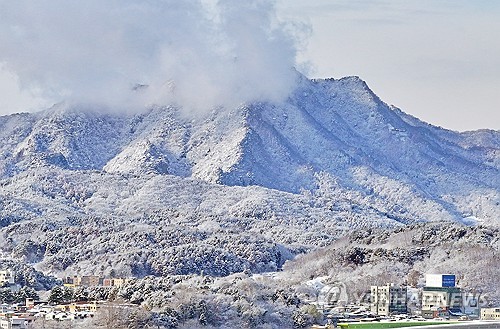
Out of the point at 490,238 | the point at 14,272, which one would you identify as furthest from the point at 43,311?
the point at 490,238

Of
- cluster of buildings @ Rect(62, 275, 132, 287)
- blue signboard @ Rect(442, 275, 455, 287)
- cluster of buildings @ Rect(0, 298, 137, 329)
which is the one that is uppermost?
cluster of buildings @ Rect(62, 275, 132, 287)

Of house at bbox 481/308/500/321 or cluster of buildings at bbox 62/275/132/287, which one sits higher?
cluster of buildings at bbox 62/275/132/287

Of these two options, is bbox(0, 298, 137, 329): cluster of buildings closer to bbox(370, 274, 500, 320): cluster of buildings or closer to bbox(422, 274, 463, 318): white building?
bbox(370, 274, 500, 320): cluster of buildings

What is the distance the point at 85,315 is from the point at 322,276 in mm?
45829

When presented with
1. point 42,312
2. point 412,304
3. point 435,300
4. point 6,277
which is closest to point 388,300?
point 412,304

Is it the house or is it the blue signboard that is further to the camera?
the blue signboard

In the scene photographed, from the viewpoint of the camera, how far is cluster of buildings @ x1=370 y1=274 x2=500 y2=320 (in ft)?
422

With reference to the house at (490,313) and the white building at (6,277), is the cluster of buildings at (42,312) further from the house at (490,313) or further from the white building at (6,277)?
the white building at (6,277)

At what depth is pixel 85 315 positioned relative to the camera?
116m

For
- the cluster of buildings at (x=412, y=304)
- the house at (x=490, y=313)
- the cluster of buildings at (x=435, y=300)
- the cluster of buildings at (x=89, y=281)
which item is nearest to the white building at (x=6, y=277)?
the cluster of buildings at (x=89, y=281)

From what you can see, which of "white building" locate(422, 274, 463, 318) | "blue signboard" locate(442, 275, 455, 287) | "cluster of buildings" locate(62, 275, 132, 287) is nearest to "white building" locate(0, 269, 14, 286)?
"cluster of buildings" locate(62, 275, 132, 287)

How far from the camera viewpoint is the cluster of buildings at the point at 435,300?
129 m

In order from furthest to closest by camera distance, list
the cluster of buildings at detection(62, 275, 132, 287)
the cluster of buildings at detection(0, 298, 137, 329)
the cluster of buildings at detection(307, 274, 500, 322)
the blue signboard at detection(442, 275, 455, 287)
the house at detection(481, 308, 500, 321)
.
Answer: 1. the cluster of buildings at detection(62, 275, 132, 287)
2. the blue signboard at detection(442, 275, 455, 287)
3. the cluster of buildings at detection(307, 274, 500, 322)
4. the house at detection(481, 308, 500, 321)
5. the cluster of buildings at detection(0, 298, 137, 329)

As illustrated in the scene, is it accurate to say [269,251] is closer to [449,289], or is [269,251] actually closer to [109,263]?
[109,263]
